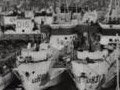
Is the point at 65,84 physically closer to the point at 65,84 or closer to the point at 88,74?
the point at 65,84

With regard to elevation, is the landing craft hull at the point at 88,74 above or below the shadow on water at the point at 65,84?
above

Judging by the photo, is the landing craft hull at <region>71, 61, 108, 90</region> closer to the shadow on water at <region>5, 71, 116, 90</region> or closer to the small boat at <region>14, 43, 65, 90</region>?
the small boat at <region>14, 43, 65, 90</region>

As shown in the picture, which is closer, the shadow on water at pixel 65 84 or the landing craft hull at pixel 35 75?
the landing craft hull at pixel 35 75

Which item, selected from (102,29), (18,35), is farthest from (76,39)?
(18,35)

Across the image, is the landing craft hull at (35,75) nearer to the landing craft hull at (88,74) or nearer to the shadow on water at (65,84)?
the shadow on water at (65,84)

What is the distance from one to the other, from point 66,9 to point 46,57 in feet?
66.4

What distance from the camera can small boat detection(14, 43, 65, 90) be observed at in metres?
27.9

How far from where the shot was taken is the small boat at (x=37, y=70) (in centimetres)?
2788

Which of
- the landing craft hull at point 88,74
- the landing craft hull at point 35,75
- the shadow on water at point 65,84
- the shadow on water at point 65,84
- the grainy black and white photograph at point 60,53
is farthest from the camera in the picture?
the shadow on water at point 65,84

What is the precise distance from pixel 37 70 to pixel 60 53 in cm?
600

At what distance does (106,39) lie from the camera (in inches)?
1495

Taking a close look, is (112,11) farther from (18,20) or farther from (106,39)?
(18,20)

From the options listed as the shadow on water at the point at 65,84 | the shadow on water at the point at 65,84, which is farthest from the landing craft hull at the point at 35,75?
the shadow on water at the point at 65,84

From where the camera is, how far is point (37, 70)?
28.0 metres
